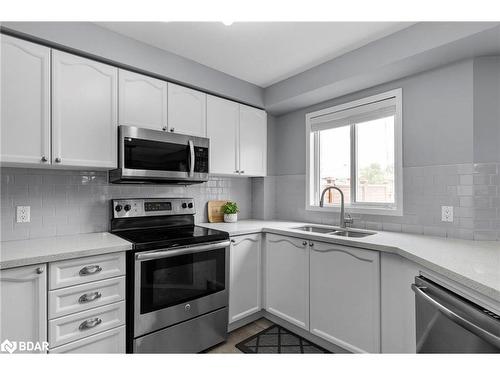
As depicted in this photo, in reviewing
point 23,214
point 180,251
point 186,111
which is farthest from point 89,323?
point 186,111

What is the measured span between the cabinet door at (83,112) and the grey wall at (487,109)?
2499mm

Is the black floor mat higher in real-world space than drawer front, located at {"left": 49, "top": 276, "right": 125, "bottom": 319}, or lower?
lower

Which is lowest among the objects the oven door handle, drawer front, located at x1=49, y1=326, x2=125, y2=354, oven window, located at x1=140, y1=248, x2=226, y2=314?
drawer front, located at x1=49, y1=326, x2=125, y2=354

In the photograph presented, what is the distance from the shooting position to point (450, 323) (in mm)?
1175

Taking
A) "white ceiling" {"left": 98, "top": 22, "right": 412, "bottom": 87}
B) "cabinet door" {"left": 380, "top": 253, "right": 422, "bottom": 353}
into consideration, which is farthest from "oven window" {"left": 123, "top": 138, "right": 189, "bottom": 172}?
"cabinet door" {"left": 380, "top": 253, "right": 422, "bottom": 353}

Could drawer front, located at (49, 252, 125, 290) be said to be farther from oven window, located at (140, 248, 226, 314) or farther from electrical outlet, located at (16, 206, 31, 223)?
electrical outlet, located at (16, 206, 31, 223)

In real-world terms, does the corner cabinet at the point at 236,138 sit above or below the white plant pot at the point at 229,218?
above

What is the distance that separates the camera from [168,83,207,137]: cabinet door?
2256 millimetres

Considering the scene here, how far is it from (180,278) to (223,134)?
1.39 m

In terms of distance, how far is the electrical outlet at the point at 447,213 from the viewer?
1.92m

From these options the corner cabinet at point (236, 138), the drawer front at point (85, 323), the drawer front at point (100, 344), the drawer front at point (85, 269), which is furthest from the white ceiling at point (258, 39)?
the drawer front at point (100, 344)

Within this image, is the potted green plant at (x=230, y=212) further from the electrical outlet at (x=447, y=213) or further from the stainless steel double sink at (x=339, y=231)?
the electrical outlet at (x=447, y=213)

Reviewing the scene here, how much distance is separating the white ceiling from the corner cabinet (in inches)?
16.0
